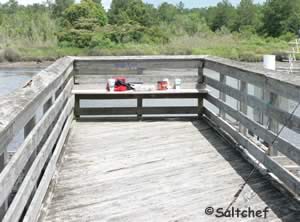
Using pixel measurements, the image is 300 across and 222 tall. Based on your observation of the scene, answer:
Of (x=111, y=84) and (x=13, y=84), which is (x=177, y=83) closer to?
(x=111, y=84)

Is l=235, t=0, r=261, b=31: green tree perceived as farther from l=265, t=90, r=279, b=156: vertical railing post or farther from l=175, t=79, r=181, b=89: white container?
l=265, t=90, r=279, b=156: vertical railing post

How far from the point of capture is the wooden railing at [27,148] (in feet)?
8.68

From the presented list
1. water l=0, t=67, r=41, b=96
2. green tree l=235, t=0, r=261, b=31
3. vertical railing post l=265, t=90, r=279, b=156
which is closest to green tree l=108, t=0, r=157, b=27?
green tree l=235, t=0, r=261, b=31

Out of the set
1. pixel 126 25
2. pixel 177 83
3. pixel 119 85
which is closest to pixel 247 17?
pixel 126 25

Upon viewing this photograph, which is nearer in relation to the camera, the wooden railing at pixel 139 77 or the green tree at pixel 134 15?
the wooden railing at pixel 139 77

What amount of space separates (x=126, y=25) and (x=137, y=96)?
175 ft

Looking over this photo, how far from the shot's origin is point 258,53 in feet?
150

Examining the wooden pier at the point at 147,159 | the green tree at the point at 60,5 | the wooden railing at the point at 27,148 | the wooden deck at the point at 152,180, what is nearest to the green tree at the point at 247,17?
the green tree at the point at 60,5

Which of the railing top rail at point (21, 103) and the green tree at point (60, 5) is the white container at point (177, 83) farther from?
the green tree at point (60, 5)

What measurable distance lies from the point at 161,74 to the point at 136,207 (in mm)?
4047

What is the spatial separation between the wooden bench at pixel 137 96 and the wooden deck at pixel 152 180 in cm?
88

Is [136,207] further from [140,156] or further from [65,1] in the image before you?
[65,1]

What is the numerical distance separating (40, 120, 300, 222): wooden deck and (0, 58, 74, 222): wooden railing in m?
0.20

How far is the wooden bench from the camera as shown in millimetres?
7293
